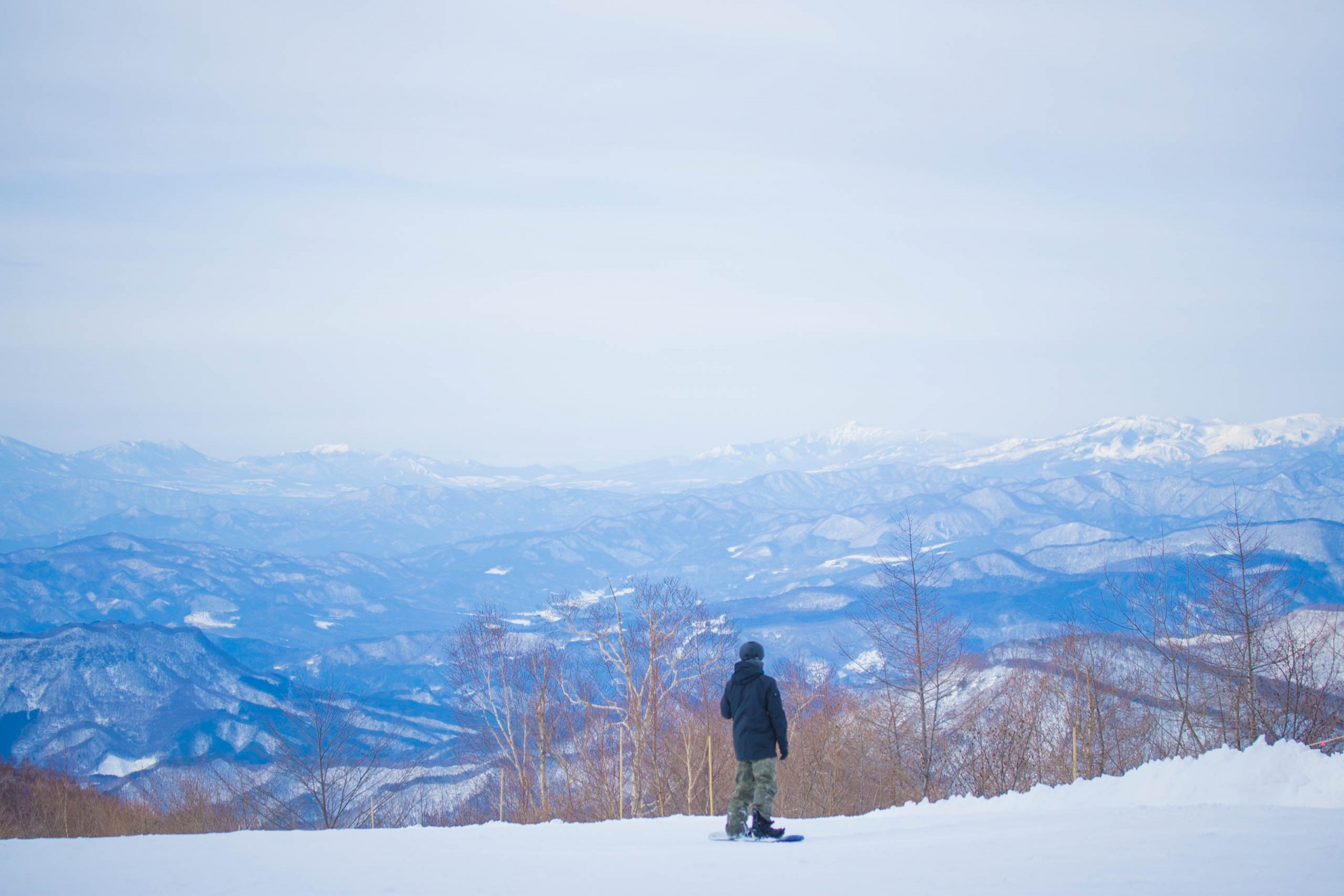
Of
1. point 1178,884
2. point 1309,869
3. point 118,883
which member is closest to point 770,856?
point 1178,884

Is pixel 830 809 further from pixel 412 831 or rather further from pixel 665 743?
pixel 412 831

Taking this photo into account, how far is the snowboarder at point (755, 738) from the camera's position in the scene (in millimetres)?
9859

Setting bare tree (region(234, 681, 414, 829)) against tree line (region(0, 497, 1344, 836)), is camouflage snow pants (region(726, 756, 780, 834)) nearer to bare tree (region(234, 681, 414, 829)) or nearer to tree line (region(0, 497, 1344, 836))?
tree line (region(0, 497, 1344, 836))

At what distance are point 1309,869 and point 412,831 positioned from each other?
917cm

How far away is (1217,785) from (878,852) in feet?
16.3

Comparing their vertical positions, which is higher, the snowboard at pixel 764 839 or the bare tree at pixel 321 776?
the snowboard at pixel 764 839

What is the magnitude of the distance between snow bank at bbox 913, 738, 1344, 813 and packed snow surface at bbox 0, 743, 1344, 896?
0.02 meters

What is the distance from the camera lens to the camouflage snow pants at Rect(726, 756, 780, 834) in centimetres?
992

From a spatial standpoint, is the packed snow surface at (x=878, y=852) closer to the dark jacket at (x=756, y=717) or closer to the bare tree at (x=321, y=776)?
the dark jacket at (x=756, y=717)

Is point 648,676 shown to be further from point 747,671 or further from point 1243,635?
point 1243,635

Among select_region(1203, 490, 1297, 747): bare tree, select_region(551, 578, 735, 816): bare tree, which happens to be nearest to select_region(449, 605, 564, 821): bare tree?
select_region(551, 578, 735, 816): bare tree

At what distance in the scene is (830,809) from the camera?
24.2m

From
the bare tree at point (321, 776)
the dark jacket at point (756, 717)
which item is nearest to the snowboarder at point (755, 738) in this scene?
the dark jacket at point (756, 717)

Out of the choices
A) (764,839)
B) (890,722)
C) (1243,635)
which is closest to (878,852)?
(764,839)
